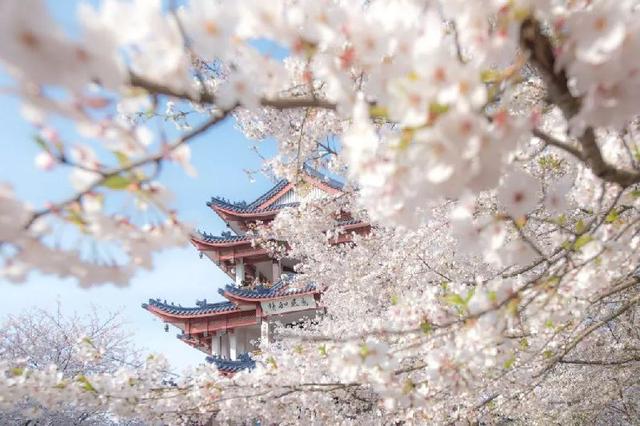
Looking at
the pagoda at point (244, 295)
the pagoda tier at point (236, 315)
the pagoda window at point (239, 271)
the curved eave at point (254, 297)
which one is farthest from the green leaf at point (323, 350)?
the pagoda window at point (239, 271)

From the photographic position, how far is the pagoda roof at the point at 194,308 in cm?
1575

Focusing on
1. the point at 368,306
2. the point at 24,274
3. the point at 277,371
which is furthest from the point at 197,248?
the point at 24,274

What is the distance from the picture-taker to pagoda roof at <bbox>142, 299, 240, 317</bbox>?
1575 cm

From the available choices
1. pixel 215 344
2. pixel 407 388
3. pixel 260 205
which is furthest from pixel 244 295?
pixel 407 388

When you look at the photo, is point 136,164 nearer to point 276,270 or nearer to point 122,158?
point 122,158

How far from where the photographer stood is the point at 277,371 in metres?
3.80

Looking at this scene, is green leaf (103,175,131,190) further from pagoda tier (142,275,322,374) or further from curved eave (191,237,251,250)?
curved eave (191,237,251,250)

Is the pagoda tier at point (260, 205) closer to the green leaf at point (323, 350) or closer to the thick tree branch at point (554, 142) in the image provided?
the green leaf at point (323, 350)

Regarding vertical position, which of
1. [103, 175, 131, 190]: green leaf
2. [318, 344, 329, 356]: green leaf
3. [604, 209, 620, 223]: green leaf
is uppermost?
[604, 209, 620, 223]: green leaf

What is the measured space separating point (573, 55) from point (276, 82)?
2.58ft

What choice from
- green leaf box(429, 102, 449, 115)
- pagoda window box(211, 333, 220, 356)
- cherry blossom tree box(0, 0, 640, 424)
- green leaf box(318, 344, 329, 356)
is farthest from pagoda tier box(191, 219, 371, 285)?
green leaf box(429, 102, 449, 115)

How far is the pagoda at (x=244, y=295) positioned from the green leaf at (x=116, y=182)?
13.1m

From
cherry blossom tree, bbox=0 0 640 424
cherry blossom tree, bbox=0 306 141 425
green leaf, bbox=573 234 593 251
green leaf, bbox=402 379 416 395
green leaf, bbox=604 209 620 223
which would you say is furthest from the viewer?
cherry blossom tree, bbox=0 306 141 425

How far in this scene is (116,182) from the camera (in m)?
1.20
